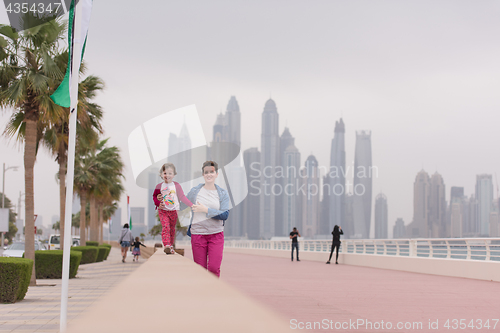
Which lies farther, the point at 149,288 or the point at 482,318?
the point at 482,318

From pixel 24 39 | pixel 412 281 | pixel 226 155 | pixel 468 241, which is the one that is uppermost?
pixel 24 39

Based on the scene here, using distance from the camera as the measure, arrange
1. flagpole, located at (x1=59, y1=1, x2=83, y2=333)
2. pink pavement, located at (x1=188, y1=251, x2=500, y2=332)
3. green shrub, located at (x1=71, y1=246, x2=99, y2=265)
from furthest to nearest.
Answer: green shrub, located at (x1=71, y1=246, x2=99, y2=265) < pink pavement, located at (x1=188, y1=251, x2=500, y2=332) < flagpole, located at (x1=59, y1=1, x2=83, y2=333)

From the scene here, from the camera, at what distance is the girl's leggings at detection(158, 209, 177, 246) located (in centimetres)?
703

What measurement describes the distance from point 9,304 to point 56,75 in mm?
6487

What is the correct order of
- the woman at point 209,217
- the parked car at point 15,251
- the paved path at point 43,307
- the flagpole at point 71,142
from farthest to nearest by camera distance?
the parked car at point 15,251
the paved path at point 43,307
the flagpole at point 71,142
the woman at point 209,217

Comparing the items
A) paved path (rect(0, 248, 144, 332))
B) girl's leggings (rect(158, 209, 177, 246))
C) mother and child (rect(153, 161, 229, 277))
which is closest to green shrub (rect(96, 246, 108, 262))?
paved path (rect(0, 248, 144, 332))

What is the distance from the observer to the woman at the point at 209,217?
19.1ft

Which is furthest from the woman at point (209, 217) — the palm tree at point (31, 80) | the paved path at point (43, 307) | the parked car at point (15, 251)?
the parked car at point (15, 251)

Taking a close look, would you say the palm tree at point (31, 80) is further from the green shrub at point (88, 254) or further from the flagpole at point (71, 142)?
the green shrub at point (88, 254)

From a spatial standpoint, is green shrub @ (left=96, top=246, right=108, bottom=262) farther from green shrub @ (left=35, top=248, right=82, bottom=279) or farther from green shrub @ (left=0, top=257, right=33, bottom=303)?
green shrub @ (left=0, top=257, right=33, bottom=303)

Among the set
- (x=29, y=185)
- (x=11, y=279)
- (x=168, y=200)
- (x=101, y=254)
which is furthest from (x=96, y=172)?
(x=168, y=200)

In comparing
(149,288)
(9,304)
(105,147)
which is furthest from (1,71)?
(105,147)

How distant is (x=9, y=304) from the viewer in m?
10.6

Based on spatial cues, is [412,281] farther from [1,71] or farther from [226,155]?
[1,71]
